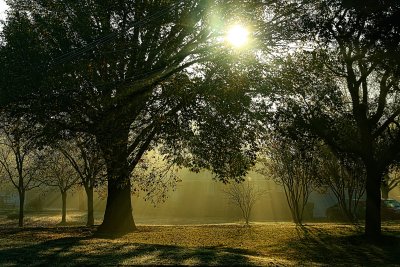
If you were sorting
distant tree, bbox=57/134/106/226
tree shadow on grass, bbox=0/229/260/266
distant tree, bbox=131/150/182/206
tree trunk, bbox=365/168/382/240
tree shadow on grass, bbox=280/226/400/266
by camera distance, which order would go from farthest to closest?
distant tree, bbox=57/134/106/226, distant tree, bbox=131/150/182/206, tree trunk, bbox=365/168/382/240, tree shadow on grass, bbox=280/226/400/266, tree shadow on grass, bbox=0/229/260/266

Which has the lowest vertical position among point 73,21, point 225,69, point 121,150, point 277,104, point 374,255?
point 374,255

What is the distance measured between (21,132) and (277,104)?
9.67 meters

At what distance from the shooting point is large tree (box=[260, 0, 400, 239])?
11.1 metres

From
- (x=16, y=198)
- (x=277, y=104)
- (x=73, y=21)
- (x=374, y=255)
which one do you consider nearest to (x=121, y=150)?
(x=73, y=21)

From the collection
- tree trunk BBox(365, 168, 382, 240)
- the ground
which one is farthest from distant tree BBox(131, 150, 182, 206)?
tree trunk BBox(365, 168, 382, 240)

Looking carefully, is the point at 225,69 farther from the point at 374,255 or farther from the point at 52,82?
the point at 374,255

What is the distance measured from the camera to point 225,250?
565 inches

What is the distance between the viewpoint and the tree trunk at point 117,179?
15127mm

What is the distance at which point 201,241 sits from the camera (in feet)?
61.0

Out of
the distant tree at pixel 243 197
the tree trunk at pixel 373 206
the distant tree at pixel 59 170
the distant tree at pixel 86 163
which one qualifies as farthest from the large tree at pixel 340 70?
the distant tree at pixel 59 170

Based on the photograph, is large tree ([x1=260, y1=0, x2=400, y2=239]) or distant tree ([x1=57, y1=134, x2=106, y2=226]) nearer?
large tree ([x1=260, y1=0, x2=400, y2=239])

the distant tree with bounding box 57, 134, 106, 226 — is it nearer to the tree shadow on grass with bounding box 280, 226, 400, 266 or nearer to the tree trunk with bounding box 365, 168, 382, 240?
the tree shadow on grass with bounding box 280, 226, 400, 266

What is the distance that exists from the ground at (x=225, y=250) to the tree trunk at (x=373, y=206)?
0.49 metres

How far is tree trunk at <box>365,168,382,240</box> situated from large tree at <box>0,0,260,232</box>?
20.1 ft
